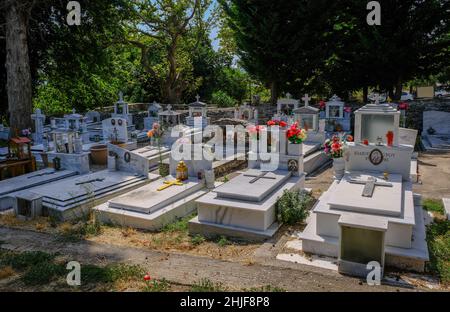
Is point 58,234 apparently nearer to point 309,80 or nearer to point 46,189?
point 46,189

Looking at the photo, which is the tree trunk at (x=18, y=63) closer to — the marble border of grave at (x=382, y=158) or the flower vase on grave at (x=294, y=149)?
the flower vase on grave at (x=294, y=149)

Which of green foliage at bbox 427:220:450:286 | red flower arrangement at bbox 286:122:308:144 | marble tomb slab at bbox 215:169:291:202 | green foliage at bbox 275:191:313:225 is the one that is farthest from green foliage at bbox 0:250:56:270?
red flower arrangement at bbox 286:122:308:144

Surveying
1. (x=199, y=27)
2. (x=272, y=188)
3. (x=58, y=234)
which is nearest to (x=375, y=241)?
(x=272, y=188)

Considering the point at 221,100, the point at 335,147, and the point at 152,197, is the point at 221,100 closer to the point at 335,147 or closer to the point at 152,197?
the point at 335,147

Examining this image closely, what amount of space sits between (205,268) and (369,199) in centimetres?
347

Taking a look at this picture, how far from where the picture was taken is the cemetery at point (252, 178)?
6.00m

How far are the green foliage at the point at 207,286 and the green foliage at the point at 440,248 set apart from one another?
3305 millimetres

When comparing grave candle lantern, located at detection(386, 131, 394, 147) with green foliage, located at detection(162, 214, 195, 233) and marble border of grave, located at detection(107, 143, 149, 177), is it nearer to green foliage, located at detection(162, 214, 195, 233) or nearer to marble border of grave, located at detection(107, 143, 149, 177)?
green foliage, located at detection(162, 214, 195, 233)

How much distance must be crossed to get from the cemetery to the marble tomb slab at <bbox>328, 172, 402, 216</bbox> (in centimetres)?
4

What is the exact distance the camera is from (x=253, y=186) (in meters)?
8.90

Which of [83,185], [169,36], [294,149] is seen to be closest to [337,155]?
[294,149]

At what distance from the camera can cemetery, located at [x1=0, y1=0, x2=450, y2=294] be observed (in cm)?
600
